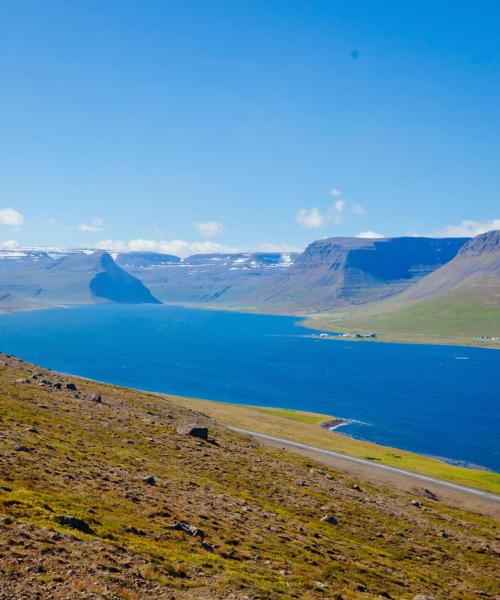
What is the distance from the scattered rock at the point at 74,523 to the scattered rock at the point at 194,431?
126 ft

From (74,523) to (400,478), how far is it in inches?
2519

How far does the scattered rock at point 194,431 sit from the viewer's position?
2611 inches

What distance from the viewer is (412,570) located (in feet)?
128

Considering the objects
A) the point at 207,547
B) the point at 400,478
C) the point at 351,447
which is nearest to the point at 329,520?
the point at 207,547

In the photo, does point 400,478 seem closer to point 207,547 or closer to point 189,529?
point 189,529

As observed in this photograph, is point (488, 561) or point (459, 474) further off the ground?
point (488, 561)

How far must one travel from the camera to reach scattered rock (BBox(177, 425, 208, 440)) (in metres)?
66.3

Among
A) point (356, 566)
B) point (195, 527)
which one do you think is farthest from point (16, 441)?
point (356, 566)

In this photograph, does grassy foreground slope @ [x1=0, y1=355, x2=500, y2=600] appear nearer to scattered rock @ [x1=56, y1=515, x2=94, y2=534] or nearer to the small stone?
scattered rock @ [x1=56, y1=515, x2=94, y2=534]

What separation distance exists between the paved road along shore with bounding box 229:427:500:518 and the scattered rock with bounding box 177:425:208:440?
23.8 m

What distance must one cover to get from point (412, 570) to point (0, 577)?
27954 millimetres

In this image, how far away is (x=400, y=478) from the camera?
82.8 m

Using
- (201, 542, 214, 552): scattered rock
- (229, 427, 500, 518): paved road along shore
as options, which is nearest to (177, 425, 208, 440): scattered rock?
(229, 427, 500, 518): paved road along shore

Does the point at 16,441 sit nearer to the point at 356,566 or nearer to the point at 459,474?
the point at 356,566
